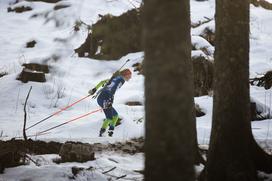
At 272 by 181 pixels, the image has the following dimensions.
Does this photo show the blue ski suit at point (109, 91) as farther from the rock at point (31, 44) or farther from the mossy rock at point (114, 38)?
the rock at point (31, 44)

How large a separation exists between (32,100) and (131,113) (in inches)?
137

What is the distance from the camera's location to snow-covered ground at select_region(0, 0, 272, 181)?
271 inches

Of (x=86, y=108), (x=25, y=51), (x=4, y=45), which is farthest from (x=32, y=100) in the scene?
(x=4, y=45)

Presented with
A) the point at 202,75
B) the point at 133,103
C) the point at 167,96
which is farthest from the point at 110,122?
the point at 167,96

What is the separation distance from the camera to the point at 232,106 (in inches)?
159

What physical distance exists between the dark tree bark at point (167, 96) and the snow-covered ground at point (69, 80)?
2.54 m

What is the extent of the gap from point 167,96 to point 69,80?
509 inches

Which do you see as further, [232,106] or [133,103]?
[133,103]

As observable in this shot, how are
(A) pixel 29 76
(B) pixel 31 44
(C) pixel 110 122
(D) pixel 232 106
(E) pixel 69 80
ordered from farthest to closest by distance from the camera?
1. (B) pixel 31 44
2. (E) pixel 69 80
3. (A) pixel 29 76
4. (C) pixel 110 122
5. (D) pixel 232 106

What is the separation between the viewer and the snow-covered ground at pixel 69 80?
22.6 ft

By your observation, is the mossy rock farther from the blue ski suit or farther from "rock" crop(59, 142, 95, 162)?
"rock" crop(59, 142, 95, 162)

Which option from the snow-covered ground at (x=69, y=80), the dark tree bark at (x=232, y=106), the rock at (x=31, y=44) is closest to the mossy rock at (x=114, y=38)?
the snow-covered ground at (x=69, y=80)

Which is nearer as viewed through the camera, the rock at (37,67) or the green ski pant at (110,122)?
the green ski pant at (110,122)

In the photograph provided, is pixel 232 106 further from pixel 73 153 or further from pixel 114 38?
pixel 114 38
